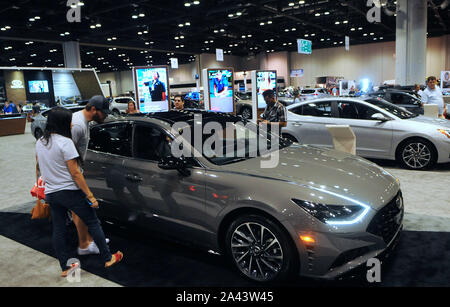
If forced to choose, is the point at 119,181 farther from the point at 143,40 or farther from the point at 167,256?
the point at 143,40

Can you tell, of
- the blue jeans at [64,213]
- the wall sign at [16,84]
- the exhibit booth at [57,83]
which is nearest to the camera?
the blue jeans at [64,213]

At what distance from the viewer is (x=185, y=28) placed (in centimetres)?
2534

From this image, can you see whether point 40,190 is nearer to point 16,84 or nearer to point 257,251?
point 257,251

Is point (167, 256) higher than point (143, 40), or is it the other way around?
point (143, 40)

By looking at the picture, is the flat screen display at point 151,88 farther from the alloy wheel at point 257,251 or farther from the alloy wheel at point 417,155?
the alloy wheel at point 257,251

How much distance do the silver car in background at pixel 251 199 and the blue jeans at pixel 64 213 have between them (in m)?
0.52

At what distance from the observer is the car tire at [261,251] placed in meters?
2.84

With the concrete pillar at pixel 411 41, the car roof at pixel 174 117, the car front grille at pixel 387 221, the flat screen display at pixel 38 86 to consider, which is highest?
the concrete pillar at pixel 411 41

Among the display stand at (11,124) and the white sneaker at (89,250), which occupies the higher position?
the display stand at (11,124)

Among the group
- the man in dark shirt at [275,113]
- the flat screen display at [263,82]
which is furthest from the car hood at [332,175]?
the flat screen display at [263,82]
